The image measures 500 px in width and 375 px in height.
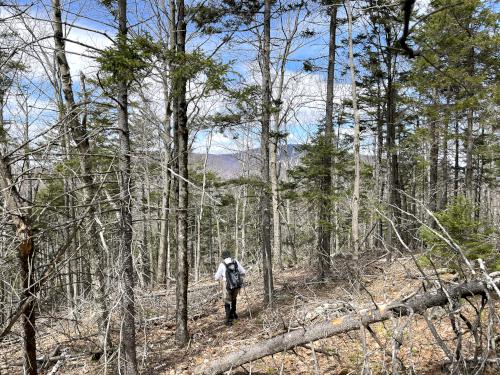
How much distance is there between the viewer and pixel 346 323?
13.9 ft

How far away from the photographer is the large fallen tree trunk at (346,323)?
397 centimetres

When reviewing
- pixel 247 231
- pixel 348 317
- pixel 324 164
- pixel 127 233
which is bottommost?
pixel 247 231

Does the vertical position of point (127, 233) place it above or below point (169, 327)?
above

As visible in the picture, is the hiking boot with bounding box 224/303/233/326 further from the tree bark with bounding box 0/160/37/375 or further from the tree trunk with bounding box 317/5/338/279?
the tree bark with bounding box 0/160/37/375

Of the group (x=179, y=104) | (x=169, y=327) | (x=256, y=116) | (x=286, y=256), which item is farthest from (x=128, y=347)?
(x=286, y=256)

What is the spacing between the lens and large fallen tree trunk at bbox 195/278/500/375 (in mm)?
3975

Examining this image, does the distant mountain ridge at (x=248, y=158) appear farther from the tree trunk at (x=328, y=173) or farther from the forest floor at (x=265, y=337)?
the forest floor at (x=265, y=337)

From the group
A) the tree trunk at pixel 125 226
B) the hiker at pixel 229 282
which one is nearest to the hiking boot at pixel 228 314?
the hiker at pixel 229 282

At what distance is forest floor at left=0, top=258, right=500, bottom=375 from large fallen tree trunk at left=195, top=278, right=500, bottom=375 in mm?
125

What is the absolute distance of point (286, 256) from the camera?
22.2m

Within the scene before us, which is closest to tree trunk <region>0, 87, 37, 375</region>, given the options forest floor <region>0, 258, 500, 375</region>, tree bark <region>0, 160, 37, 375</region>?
tree bark <region>0, 160, 37, 375</region>

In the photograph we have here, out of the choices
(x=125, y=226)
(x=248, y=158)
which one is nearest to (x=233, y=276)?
(x=125, y=226)

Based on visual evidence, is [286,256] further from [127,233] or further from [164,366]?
[127,233]

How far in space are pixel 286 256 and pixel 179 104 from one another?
1574 centimetres
